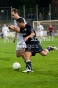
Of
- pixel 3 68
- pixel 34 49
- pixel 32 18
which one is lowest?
pixel 32 18

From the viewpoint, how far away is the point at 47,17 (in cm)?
6038

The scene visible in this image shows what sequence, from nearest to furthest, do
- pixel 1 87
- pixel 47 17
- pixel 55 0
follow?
1. pixel 1 87
2. pixel 47 17
3. pixel 55 0

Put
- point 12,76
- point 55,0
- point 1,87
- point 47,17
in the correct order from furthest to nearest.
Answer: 1. point 55,0
2. point 47,17
3. point 12,76
4. point 1,87

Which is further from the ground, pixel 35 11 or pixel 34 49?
pixel 34 49

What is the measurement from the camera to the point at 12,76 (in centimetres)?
1145

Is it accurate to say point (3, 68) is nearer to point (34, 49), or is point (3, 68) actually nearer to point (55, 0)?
point (34, 49)

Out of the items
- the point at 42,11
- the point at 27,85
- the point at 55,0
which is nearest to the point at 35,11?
the point at 42,11

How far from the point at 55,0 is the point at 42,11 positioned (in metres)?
8.37

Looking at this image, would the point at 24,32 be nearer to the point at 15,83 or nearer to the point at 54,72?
the point at 54,72

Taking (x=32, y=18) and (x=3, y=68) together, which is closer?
(x=3, y=68)

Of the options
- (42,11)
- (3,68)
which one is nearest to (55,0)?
(42,11)

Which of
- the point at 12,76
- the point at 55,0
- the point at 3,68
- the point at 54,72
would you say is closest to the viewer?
the point at 12,76

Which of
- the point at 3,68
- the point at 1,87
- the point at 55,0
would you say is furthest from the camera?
the point at 55,0

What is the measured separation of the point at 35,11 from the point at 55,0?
949 centimetres
